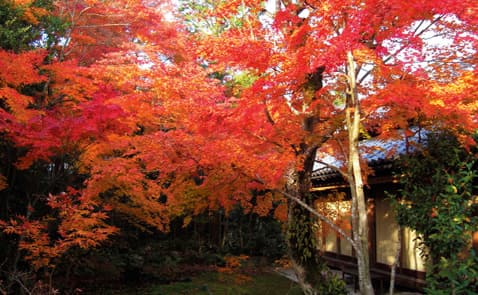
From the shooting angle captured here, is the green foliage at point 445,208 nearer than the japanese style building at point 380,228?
Yes

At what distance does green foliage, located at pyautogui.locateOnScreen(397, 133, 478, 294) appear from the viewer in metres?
5.54

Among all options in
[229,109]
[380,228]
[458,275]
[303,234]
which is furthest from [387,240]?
[229,109]

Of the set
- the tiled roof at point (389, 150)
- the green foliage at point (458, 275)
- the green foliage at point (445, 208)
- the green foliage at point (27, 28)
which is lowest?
the green foliage at point (458, 275)

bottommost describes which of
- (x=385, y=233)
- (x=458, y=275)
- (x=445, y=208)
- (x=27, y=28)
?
(x=458, y=275)

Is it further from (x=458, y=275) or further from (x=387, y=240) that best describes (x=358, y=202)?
(x=387, y=240)

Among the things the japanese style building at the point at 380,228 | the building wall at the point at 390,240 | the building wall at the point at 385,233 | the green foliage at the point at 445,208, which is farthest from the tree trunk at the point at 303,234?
the building wall at the point at 385,233

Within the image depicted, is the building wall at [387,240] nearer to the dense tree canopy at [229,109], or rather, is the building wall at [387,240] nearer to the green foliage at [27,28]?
the dense tree canopy at [229,109]

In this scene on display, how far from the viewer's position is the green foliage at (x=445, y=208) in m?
5.54

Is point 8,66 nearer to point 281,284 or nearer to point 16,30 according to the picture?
point 16,30

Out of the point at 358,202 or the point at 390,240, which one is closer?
the point at 358,202

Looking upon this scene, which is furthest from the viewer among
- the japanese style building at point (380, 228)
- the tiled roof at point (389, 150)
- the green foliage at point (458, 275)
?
the japanese style building at point (380, 228)

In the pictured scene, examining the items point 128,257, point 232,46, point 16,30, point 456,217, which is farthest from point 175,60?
point 456,217

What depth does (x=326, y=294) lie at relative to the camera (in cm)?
774

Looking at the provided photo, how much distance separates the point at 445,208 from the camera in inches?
228
